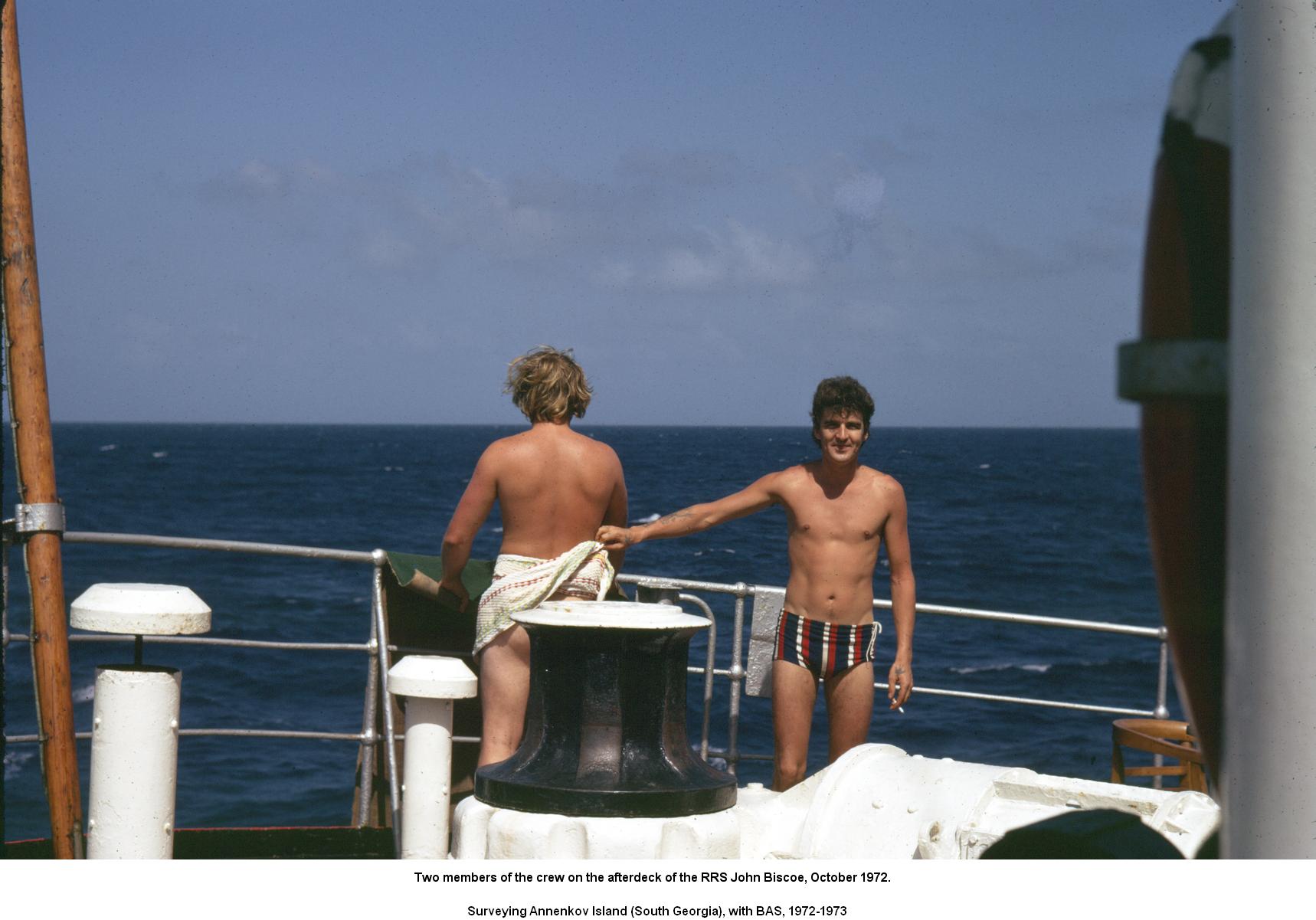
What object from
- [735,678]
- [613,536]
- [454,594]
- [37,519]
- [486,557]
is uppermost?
[37,519]

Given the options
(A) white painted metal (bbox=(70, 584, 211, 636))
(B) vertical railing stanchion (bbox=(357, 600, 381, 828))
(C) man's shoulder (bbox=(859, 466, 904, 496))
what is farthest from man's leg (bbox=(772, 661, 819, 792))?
(A) white painted metal (bbox=(70, 584, 211, 636))

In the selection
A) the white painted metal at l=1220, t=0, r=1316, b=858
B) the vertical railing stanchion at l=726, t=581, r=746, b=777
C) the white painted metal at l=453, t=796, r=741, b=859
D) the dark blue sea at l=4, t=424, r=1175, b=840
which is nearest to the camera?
the white painted metal at l=1220, t=0, r=1316, b=858

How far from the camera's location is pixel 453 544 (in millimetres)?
4207

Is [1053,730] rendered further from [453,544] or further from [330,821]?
[453,544]

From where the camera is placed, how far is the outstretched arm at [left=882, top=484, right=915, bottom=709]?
4.72m

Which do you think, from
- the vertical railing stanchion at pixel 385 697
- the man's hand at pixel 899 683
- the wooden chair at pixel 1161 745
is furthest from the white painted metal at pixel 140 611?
the wooden chair at pixel 1161 745

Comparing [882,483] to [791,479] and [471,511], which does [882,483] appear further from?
[471,511]

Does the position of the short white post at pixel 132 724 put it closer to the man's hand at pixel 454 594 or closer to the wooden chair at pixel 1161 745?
the man's hand at pixel 454 594

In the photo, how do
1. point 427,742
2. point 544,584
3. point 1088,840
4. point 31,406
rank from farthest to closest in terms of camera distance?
point 544,584 → point 427,742 → point 31,406 → point 1088,840

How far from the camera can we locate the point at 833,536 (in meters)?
4.72

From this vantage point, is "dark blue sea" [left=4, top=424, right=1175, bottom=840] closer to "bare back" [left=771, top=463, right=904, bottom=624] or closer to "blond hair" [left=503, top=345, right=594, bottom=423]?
"bare back" [left=771, top=463, right=904, bottom=624]

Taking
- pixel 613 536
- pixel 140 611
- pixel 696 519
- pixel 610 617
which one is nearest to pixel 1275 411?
pixel 610 617

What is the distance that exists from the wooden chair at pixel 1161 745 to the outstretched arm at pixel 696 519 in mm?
1946

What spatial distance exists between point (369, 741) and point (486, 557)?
31.0 m
